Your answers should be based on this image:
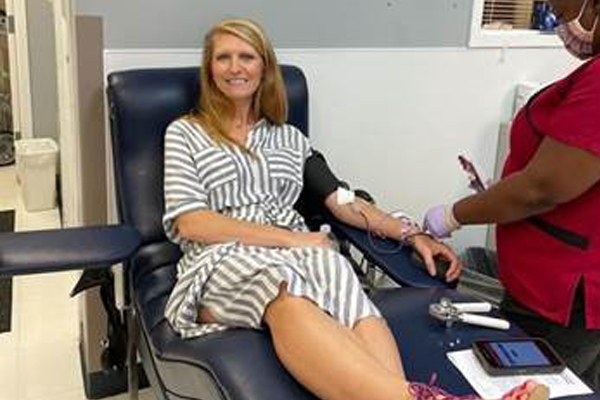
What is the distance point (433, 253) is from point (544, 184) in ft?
1.44

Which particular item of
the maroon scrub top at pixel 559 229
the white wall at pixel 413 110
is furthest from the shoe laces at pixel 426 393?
the white wall at pixel 413 110

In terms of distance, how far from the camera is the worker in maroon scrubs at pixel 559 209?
1.33m

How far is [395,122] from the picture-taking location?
92.2 inches

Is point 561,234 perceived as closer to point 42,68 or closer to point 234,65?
point 234,65

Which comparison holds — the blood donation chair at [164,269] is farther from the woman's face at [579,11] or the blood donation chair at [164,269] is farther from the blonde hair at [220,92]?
the woman's face at [579,11]

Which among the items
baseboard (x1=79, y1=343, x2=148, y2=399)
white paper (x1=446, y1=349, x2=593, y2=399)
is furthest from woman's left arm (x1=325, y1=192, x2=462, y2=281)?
baseboard (x1=79, y1=343, x2=148, y2=399)

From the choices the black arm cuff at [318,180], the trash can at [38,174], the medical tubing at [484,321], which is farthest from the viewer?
the trash can at [38,174]

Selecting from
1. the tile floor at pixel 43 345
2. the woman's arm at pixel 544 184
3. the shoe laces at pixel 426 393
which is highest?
the woman's arm at pixel 544 184

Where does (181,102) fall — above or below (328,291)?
above

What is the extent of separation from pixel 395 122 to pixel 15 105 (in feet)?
8.80

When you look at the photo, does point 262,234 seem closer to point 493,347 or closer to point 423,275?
point 423,275

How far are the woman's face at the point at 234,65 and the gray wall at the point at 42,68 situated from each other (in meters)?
2.23

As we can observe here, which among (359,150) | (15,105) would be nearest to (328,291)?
(359,150)

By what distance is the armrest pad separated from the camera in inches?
54.0
